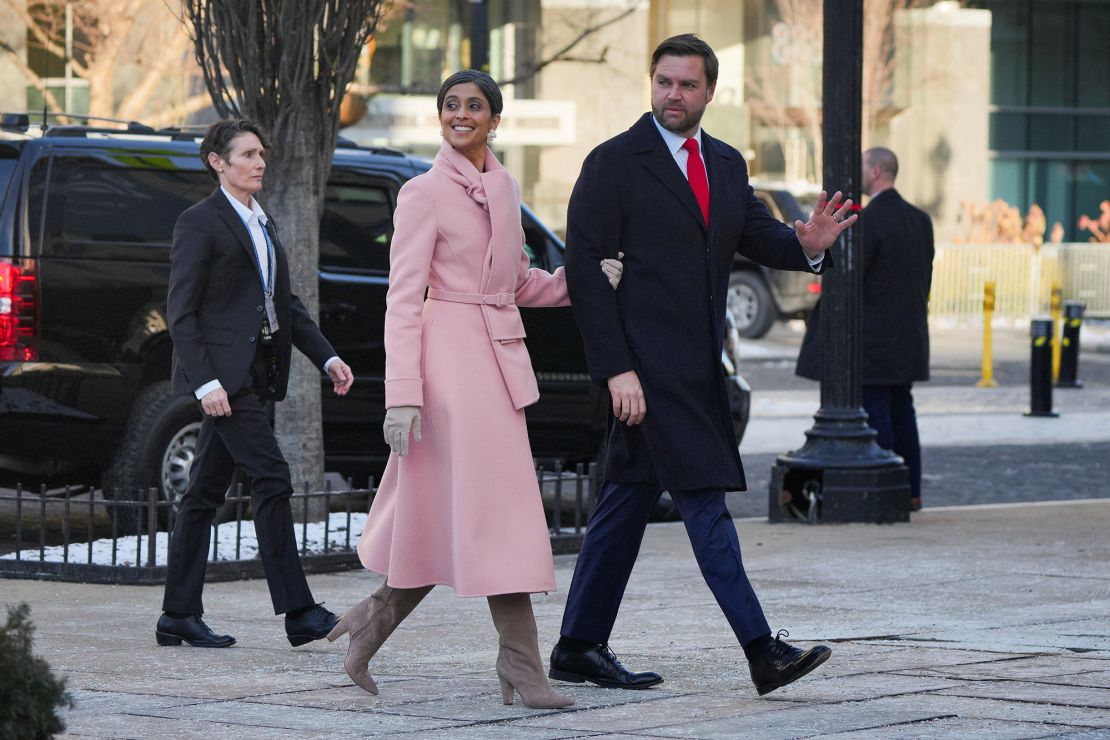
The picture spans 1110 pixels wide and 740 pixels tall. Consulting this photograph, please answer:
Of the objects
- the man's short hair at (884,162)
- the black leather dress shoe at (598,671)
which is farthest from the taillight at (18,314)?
the man's short hair at (884,162)

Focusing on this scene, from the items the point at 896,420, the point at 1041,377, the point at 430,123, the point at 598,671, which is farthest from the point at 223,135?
the point at 430,123

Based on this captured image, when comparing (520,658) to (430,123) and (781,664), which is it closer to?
(781,664)

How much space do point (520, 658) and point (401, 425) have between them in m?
0.69

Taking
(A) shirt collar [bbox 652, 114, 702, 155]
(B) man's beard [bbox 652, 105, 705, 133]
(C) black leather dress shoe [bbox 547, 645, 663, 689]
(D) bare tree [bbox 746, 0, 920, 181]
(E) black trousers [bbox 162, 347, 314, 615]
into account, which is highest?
(D) bare tree [bbox 746, 0, 920, 181]

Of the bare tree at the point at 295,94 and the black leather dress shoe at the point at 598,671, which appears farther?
the bare tree at the point at 295,94

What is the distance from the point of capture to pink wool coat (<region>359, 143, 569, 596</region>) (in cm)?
553

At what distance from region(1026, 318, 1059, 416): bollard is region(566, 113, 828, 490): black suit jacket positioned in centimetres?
1259

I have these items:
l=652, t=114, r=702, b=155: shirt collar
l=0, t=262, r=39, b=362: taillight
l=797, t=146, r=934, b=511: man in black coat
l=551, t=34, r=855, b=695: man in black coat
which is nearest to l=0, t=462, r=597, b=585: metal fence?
l=0, t=262, r=39, b=362: taillight

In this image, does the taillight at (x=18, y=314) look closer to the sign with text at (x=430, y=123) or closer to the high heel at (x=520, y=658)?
the high heel at (x=520, y=658)

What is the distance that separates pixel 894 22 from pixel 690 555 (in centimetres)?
3433

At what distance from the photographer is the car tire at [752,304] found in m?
27.3

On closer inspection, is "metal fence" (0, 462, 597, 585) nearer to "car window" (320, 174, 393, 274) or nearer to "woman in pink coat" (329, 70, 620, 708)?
"car window" (320, 174, 393, 274)

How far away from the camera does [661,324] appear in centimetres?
583

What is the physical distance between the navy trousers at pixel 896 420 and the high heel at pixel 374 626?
589 centimetres
